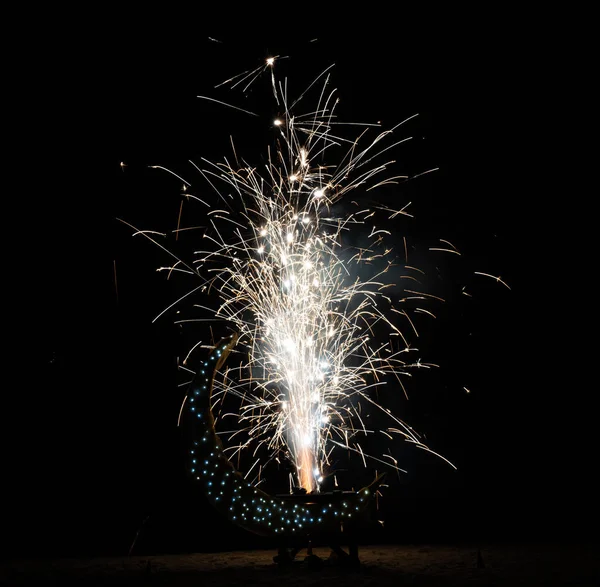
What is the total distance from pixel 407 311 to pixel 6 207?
442 centimetres

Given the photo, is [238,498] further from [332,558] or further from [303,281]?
[303,281]

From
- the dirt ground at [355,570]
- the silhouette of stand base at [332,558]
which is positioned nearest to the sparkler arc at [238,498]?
the silhouette of stand base at [332,558]

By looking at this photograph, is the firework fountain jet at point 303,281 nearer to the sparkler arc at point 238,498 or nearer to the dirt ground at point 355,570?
the sparkler arc at point 238,498

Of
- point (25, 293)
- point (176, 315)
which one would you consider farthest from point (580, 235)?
point (25, 293)

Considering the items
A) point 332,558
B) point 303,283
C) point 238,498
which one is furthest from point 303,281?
point 332,558

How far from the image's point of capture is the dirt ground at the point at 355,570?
5.43 m

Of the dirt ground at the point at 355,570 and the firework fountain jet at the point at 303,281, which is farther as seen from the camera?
the firework fountain jet at the point at 303,281

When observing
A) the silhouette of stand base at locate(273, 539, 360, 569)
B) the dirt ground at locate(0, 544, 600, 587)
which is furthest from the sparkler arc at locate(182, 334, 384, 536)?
the dirt ground at locate(0, 544, 600, 587)

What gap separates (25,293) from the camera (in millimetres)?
7582

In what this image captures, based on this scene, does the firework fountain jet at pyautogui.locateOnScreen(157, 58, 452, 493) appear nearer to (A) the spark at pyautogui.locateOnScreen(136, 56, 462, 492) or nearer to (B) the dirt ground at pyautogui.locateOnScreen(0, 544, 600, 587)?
(A) the spark at pyautogui.locateOnScreen(136, 56, 462, 492)

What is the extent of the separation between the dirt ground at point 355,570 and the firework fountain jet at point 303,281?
89cm

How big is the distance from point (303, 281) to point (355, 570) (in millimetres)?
2520

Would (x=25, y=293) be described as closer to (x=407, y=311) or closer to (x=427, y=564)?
(x=407, y=311)

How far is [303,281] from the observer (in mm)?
6562
